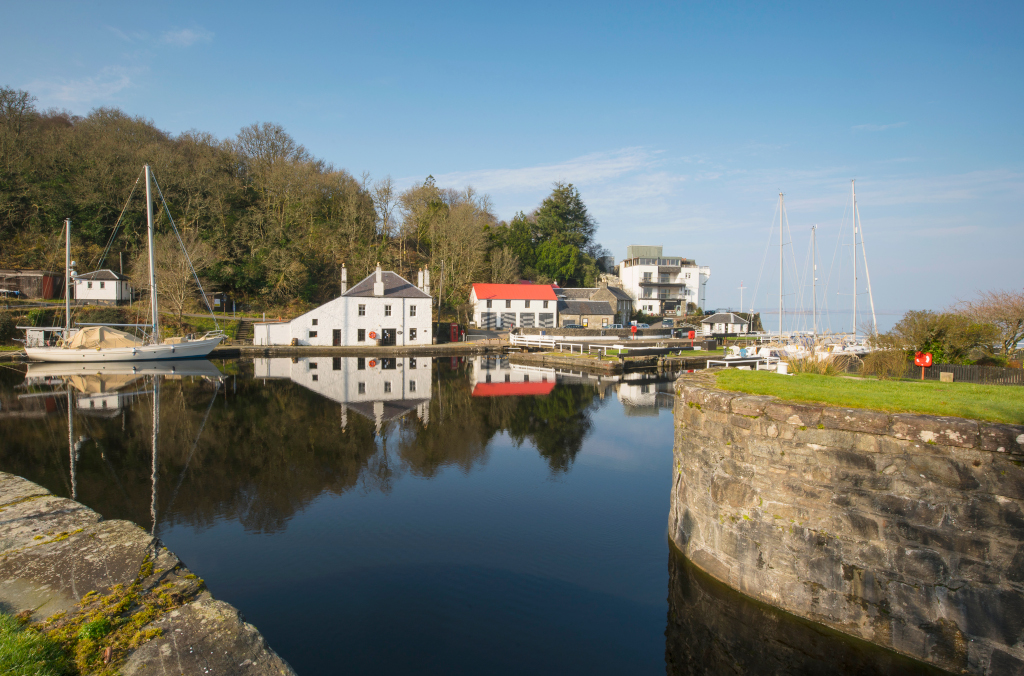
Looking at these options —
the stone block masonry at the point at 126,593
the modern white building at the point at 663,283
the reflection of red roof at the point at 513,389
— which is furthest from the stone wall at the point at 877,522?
the modern white building at the point at 663,283

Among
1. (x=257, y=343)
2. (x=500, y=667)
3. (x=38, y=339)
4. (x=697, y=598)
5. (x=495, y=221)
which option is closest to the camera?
(x=500, y=667)

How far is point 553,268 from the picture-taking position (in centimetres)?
6788

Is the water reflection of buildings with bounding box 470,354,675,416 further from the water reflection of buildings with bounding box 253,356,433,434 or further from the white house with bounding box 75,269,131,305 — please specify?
the white house with bounding box 75,269,131,305

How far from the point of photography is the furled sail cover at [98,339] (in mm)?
30750

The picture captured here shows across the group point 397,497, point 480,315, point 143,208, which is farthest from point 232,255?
point 397,497

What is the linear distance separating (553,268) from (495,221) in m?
11.4

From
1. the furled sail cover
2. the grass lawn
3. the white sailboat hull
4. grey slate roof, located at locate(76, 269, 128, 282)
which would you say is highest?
grey slate roof, located at locate(76, 269, 128, 282)

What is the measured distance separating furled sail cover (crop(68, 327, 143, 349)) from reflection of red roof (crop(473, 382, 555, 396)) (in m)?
22.3

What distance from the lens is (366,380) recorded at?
25.1 metres

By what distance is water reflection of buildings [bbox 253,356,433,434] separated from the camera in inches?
715

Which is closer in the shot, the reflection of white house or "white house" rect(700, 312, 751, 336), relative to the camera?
the reflection of white house

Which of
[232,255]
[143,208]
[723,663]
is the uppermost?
[143,208]

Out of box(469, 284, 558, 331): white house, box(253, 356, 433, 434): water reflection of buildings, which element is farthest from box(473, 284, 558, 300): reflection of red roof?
box(253, 356, 433, 434): water reflection of buildings

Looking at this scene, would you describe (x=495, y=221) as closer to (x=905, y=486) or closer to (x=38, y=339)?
(x=38, y=339)
